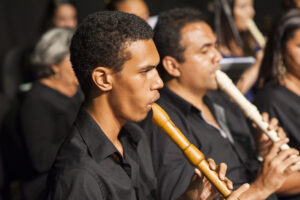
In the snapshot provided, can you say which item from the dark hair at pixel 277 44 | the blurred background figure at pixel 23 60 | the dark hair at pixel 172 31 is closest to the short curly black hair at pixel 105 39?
the dark hair at pixel 172 31

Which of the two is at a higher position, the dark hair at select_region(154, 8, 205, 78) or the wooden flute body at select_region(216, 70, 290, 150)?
the dark hair at select_region(154, 8, 205, 78)

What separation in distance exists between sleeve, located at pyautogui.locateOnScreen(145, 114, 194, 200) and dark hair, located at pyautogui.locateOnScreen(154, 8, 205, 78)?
1.24ft

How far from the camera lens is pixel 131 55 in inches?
51.9

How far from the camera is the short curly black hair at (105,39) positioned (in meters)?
1.30

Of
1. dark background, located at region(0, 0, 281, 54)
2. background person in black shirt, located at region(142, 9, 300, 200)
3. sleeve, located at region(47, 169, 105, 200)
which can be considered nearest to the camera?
sleeve, located at region(47, 169, 105, 200)

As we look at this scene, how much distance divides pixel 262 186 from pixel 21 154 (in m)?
1.42

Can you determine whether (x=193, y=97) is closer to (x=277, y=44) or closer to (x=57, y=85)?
(x=277, y=44)

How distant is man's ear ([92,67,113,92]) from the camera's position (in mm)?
1317

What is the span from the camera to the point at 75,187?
1189mm

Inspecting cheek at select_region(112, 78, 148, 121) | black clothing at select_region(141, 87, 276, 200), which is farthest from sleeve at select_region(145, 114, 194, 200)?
cheek at select_region(112, 78, 148, 121)

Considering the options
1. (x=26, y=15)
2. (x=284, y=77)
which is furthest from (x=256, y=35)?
(x=26, y=15)

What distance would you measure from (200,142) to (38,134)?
944 mm

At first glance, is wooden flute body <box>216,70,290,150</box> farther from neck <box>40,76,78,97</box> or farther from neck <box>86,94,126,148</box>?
neck <box>40,76,78,97</box>

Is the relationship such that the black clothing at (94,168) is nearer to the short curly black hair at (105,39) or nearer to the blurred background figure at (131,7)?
the short curly black hair at (105,39)
